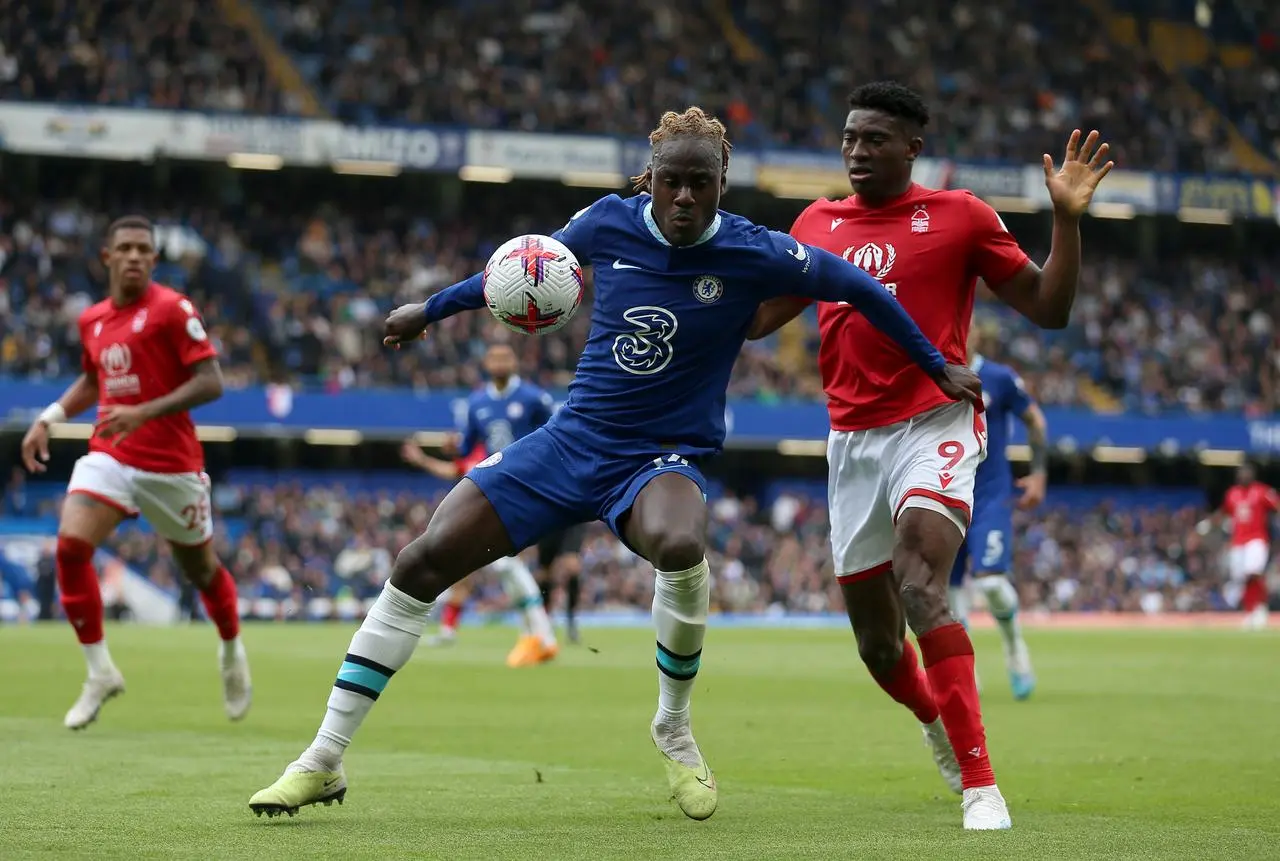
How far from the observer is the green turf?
225 inches

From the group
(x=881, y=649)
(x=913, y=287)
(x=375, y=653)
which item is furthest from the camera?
(x=881, y=649)

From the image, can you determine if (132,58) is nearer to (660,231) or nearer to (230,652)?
(230,652)

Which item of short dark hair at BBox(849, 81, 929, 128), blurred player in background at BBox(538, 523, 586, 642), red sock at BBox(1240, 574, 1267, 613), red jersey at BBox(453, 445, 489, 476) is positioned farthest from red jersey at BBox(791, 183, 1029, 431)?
red sock at BBox(1240, 574, 1267, 613)

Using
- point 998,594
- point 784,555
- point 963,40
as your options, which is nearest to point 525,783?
point 998,594

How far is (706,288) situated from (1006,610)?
7.03 metres

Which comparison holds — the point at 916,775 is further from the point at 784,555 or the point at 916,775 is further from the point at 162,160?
the point at 162,160

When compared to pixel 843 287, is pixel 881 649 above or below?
→ below

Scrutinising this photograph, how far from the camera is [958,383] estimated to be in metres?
6.45

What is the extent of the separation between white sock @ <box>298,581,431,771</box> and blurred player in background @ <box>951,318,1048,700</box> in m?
6.72

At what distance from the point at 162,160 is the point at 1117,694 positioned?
27.6 metres

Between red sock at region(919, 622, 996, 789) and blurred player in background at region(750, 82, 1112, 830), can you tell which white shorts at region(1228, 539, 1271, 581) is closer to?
blurred player in background at region(750, 82, 1112, 830)

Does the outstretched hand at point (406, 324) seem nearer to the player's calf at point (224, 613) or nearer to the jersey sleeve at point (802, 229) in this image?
the jersey sleeve at point (802, 229)

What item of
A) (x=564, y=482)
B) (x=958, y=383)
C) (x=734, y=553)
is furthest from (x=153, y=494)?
(x=734, y=553)

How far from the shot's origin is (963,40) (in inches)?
1802
